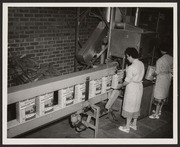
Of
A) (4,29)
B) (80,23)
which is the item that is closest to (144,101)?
(80,23)

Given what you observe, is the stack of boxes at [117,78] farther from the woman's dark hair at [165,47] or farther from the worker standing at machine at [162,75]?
the woman's dark hair at [165,47]

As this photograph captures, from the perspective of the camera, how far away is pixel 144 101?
439cm

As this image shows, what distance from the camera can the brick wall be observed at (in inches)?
157

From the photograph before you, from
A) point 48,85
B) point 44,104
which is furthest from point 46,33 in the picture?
point 44,104

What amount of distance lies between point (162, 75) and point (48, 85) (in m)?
2.51

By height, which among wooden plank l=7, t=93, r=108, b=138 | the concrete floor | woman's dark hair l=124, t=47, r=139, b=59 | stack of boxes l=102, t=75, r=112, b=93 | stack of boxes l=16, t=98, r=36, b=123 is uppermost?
woman's dark hair l=124, t=47, r=139, b=59

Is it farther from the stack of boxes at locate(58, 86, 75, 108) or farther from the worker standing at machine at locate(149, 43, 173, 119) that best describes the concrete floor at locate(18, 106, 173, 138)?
the stack of boxes at locate(58, 86, 75, 108)

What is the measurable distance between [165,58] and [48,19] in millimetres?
2454

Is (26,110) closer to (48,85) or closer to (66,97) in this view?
(48,85)

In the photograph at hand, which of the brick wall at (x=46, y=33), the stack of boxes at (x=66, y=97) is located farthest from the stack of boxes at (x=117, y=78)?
the brick wall at (x=46, y=33)

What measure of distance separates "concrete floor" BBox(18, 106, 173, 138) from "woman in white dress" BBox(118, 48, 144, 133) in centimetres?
20

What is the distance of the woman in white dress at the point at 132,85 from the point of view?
3.65 m

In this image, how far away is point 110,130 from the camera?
405 cm

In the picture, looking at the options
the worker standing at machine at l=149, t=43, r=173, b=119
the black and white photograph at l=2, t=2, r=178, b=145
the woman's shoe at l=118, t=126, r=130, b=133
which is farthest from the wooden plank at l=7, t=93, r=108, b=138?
the worker standing at machine at l=149, t=43, r=173, b=119
